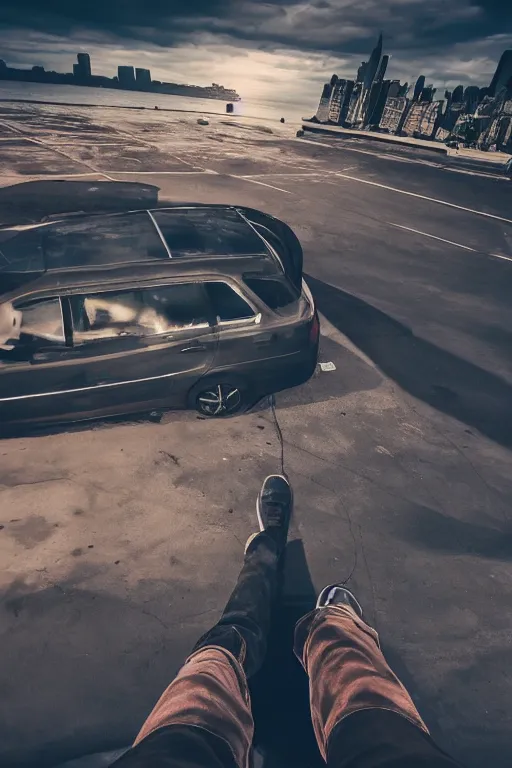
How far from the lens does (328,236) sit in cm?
1189

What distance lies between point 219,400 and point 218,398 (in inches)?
1.2

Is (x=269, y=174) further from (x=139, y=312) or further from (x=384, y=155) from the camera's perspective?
(x=139, y=312)

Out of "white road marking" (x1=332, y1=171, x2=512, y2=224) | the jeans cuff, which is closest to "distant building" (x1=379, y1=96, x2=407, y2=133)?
"white road marking" (x1=332, y1=171, x2=512, y2=224)

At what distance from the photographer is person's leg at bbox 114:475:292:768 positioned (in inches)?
73.6

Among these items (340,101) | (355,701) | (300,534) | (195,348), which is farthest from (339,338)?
(340,101)

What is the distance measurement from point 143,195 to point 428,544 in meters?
13.7

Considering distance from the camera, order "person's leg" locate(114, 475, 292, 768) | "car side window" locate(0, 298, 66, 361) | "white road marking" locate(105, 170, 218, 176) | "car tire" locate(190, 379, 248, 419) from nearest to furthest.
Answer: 1. "person's leg" locate(114, 475, 292, 768)
2. "car side window" locate(0, 298, 66, 361)
3. "car tire" locate(190, 379, 248, 419)
4. "white road marking" locate(105, 170, 218, 176)

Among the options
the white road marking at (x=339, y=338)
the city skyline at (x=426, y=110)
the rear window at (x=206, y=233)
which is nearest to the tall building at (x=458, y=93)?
the city skyline at (x=426, y=110)

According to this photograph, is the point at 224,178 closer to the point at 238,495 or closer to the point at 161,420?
the point at 161,420

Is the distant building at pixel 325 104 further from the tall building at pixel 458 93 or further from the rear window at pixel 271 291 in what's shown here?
the rear window at pixel 271 291

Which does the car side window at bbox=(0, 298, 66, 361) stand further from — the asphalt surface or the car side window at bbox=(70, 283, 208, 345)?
the asphalt surface

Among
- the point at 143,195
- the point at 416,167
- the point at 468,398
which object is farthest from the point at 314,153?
the point at 468,398

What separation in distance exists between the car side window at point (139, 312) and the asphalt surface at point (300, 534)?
1.23 metres

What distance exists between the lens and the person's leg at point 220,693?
6.13ft
